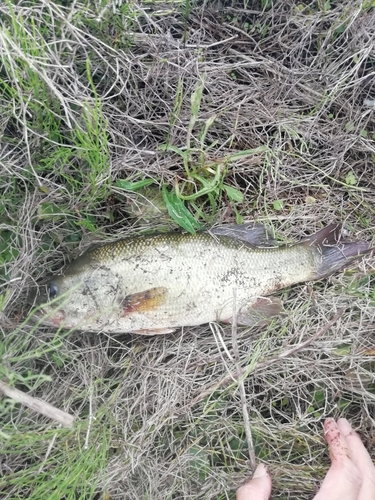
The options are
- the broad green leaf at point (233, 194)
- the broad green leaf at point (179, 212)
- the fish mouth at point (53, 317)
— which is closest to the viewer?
the fish mouth at point (53, 317)

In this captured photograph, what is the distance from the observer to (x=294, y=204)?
307 centimetres

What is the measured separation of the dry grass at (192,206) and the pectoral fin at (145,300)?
0.36 metres

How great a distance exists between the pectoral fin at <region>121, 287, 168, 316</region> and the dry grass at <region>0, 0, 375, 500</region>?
364mm

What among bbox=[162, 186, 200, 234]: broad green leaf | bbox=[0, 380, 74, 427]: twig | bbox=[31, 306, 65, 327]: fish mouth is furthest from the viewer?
bbox=[162, 186, 200, 234]: broad green leaf

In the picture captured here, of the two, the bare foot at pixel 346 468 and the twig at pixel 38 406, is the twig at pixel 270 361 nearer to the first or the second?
the bare foot at pixel 346 468

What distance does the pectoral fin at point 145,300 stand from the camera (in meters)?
2.65

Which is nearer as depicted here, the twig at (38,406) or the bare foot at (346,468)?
the twig at (38,406)

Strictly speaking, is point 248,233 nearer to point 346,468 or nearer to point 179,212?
point 179,212

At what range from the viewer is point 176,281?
2.68 m

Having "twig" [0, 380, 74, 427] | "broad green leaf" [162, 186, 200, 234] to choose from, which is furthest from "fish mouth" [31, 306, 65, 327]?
"broad green leaf" [162, 186, 200, 234]

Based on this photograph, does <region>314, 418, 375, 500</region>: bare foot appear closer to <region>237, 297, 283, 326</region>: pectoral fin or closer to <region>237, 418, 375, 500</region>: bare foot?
<region>237, 418, 375, 500</region>: bare foot

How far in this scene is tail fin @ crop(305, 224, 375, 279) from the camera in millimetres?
2885

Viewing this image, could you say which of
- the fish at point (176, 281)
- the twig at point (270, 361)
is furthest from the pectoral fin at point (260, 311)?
the twig at point (270, 361)

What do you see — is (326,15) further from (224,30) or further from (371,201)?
(371,201)
